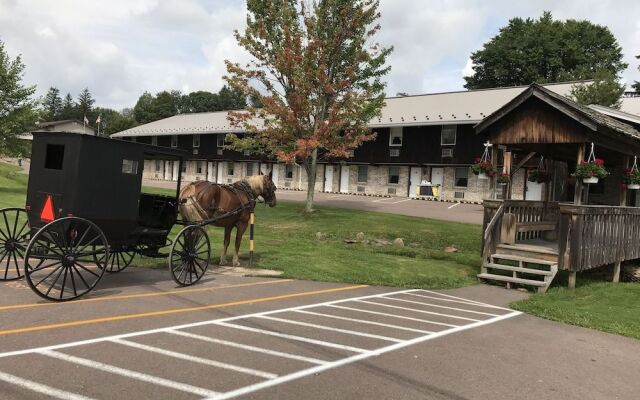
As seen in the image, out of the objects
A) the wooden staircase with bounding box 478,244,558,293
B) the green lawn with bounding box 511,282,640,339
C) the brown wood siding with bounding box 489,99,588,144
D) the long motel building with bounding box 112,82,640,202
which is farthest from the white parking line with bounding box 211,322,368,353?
the long motel building with bounding box 112,82,640,202

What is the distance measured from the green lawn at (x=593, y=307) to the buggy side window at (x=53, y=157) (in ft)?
27.9

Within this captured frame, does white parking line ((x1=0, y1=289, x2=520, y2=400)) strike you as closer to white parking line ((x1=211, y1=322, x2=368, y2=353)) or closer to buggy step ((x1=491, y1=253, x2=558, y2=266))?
white parking line ((x1=211, y1=322, x2=368, y2=353))

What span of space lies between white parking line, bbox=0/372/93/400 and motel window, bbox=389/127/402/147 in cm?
3860

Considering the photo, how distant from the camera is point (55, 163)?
26.3ft

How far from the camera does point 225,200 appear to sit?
36.7ft

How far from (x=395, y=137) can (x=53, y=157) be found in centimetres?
3586

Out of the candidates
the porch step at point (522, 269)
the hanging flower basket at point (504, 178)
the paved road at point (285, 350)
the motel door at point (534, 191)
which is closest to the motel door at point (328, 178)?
the motel door at point (534, 191)

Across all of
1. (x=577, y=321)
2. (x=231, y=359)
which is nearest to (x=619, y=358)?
(x=577, y=321)

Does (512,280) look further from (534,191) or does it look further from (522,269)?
(534,191)

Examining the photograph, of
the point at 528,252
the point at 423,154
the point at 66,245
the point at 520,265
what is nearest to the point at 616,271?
the point at 528,252

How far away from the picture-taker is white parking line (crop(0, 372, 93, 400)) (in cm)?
430

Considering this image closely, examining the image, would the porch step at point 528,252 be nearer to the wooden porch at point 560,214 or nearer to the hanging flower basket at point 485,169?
the wooden porch at point 560,214

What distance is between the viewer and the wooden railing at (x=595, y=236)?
11.5 metres

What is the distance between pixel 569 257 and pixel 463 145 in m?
27.6
